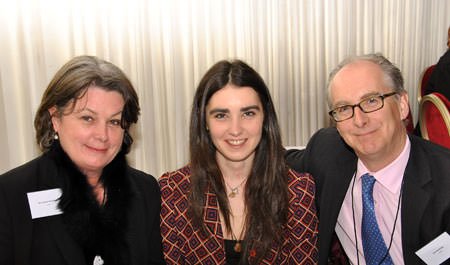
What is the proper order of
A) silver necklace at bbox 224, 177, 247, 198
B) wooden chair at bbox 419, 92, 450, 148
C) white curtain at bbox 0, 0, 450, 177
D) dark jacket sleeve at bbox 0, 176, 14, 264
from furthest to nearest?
white curtain at bbox 0, 0, 450, 177 < wooden chair at bbox 419, 92, 450, 148 < silver necklace at bbox 224, 177, 247, 198 < dark jacket sleeve at bbox 0, 176, 14, 264

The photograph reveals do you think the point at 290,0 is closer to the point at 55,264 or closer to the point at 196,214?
the point at 196,214

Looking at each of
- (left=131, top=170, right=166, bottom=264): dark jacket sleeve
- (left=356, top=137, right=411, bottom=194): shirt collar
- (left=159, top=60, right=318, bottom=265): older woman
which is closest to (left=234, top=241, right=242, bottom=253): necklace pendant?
(left=159, top=60, right=318, bottom=265): older woman

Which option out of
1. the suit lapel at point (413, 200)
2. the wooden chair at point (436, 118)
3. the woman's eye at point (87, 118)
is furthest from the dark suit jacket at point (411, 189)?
the woman's eye at point (87, 118)

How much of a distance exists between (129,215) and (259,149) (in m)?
0.71

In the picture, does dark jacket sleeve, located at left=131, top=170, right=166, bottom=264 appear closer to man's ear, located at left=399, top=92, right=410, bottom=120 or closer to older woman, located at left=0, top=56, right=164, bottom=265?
older woman, located at left=0, top=56, right=164, bottom=265

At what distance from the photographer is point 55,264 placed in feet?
5.78

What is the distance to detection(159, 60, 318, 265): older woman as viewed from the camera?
2.01 metres

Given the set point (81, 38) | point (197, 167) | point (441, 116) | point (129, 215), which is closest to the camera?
point (129, 215)

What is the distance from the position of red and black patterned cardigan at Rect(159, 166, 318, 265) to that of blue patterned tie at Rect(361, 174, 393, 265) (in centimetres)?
24

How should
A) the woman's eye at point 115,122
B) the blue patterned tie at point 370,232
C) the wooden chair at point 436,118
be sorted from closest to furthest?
1. the woman's eye at point 115,122
2. the blue patterned tie at point 370,232
3. the wooden chair at point 436,118

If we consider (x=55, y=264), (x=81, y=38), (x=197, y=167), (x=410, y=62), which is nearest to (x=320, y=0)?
(x=410, y=62)

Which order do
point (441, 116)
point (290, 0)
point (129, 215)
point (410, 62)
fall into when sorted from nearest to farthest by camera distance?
point (129, 215)
point (441, 116)
point (290, 0)
point (410, 62)

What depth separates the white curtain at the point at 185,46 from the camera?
3.01 metres

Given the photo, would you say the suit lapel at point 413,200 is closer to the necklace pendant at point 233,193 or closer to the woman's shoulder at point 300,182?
the woman's shoulder at point 300,182
